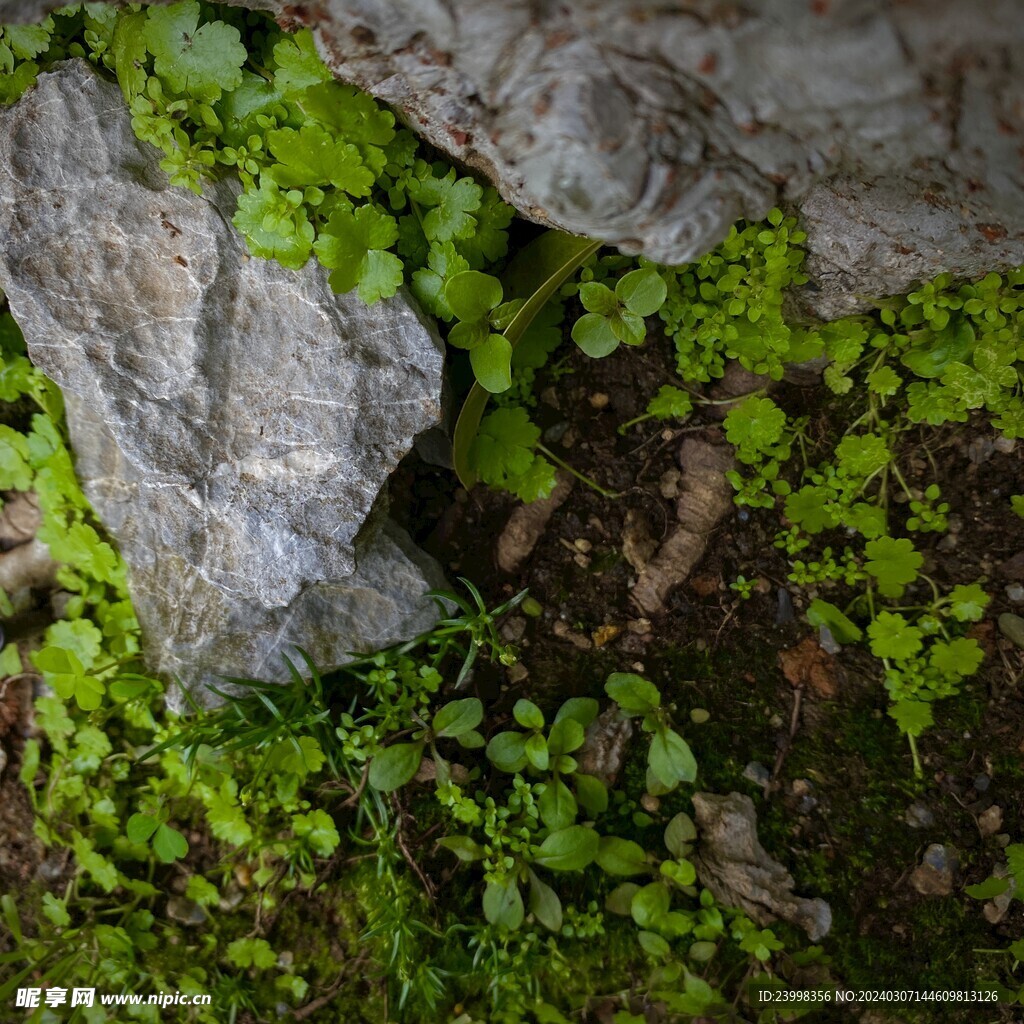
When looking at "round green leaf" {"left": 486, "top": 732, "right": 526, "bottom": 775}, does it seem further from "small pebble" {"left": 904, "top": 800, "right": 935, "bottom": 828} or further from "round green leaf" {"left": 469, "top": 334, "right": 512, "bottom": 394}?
"small pebble" {"left": 904, "top": 800, "right": 935, "bottom": 828}

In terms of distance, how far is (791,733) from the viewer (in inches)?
98.5

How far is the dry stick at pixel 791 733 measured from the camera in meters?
2.48

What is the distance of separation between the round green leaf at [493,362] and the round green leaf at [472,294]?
0.09 meters

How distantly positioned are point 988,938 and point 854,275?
6.91 ft

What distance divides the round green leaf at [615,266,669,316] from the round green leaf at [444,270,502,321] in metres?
0.37

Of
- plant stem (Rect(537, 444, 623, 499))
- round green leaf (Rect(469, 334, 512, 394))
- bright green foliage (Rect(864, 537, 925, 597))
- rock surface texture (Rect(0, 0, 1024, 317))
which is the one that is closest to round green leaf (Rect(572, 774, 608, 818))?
plant stem (Rect(537, 444, 623, 499))

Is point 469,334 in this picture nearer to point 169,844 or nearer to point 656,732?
point 656,732

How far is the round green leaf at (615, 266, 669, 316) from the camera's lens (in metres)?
2.14

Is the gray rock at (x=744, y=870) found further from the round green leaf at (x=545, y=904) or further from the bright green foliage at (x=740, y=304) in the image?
the bright green foliage at (x=740, y=304)

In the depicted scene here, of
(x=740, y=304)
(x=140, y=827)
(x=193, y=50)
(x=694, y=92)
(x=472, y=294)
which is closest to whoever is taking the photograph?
(x=694, y=92)

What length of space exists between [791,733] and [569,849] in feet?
2.77

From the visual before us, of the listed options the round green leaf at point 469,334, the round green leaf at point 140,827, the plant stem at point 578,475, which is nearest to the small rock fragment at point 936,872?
the plant stem at point 578,475

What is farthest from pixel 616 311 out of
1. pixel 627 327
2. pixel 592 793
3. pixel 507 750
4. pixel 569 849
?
pixel 569 849

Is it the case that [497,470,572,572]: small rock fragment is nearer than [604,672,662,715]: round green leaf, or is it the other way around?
[604,672,662,715]: round green leaf
